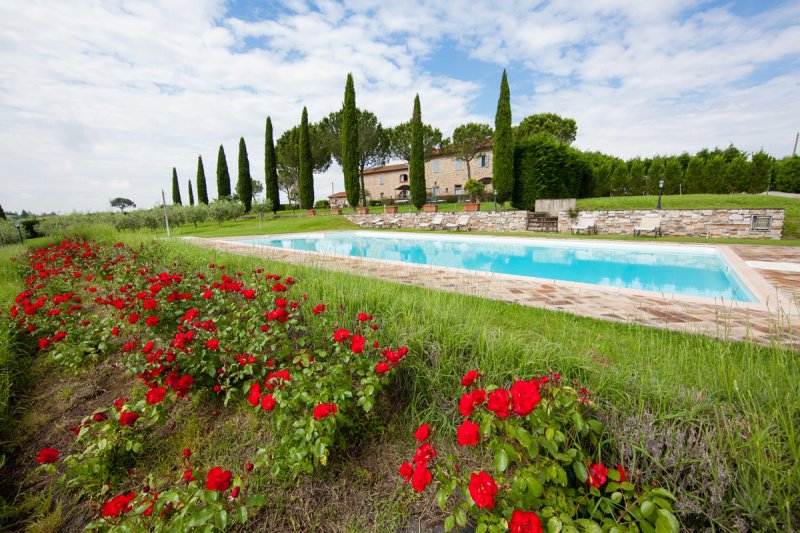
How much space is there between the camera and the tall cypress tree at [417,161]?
63.9 feet

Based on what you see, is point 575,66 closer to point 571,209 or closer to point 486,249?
point 571,209

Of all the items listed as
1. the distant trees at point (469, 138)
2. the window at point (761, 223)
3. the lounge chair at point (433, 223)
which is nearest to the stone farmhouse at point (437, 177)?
the distant trees at point (469, 138)

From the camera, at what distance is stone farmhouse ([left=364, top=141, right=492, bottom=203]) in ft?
91.1

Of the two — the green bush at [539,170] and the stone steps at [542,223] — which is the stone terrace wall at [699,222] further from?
the green bush at [539,170]

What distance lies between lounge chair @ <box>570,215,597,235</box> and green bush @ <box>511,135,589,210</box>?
4.93 meters

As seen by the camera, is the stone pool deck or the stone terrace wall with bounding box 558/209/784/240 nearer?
the stone pool deck

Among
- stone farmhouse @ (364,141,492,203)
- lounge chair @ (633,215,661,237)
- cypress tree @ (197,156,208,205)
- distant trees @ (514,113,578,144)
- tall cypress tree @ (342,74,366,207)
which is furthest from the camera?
cypress tree @ (197,156,208,205)

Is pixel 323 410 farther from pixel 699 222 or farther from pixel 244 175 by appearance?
pixel 244 175

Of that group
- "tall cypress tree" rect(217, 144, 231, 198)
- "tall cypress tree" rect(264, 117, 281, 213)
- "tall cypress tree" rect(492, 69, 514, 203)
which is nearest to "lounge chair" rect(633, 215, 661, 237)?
"tall cypress tree" rect(492, 69, 514, 203)

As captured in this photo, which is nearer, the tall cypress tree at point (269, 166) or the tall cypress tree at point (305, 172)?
the tall cypress tree at point (305, 172)

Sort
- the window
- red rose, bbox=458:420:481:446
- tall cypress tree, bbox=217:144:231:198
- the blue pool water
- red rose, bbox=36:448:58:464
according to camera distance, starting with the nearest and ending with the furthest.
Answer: red rose, bbox=458:420:481:446 → red rose, bbox=36:448:58:464 → the blue pool water → the window → tall cypress tree, bbox=217:144:231:198

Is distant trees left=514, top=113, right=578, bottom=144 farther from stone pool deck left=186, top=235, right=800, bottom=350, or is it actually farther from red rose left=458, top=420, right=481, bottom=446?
red rose left=458, top=420, right=481, bottom=446

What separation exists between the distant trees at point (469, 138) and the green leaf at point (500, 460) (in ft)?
81.2

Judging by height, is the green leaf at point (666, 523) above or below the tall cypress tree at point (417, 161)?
below
